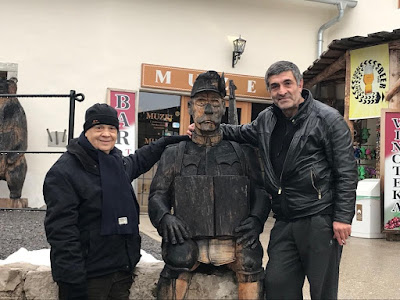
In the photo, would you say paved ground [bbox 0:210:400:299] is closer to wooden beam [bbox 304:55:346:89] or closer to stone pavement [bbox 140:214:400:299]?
stone pavement [bbox 140:214:400:299]

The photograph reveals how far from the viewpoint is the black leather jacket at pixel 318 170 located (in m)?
2.28

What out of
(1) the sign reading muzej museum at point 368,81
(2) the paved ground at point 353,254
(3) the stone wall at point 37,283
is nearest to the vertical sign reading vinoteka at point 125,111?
(2) the paved ground at point 353,254

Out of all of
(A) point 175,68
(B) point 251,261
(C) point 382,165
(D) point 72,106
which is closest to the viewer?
(B) point 251,261

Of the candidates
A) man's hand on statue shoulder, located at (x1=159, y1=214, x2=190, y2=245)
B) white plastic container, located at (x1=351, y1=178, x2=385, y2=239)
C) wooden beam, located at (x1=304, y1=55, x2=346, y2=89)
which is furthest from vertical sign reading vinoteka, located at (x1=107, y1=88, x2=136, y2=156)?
man's hand on statue shoulder, located at (x1=159, y1=214, x2=190, y2=245)

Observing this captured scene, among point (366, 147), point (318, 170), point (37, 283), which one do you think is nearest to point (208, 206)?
point (318, 170)

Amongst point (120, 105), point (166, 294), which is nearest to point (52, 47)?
point (120, 105)

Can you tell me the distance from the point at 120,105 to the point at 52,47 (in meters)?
1.32

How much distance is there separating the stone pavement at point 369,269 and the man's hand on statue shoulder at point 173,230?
1.50 metres

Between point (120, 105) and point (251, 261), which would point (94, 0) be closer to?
point (120, 105)

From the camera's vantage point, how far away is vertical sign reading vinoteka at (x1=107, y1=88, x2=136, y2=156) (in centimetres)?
706

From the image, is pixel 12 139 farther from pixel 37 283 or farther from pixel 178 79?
pixel 37 283

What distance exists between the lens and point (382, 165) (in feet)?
20.0

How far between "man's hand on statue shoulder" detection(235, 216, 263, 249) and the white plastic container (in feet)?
13.4

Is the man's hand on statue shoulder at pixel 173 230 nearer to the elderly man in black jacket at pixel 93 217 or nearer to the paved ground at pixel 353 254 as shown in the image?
the elderly man in black jacket at pixel 93 217
